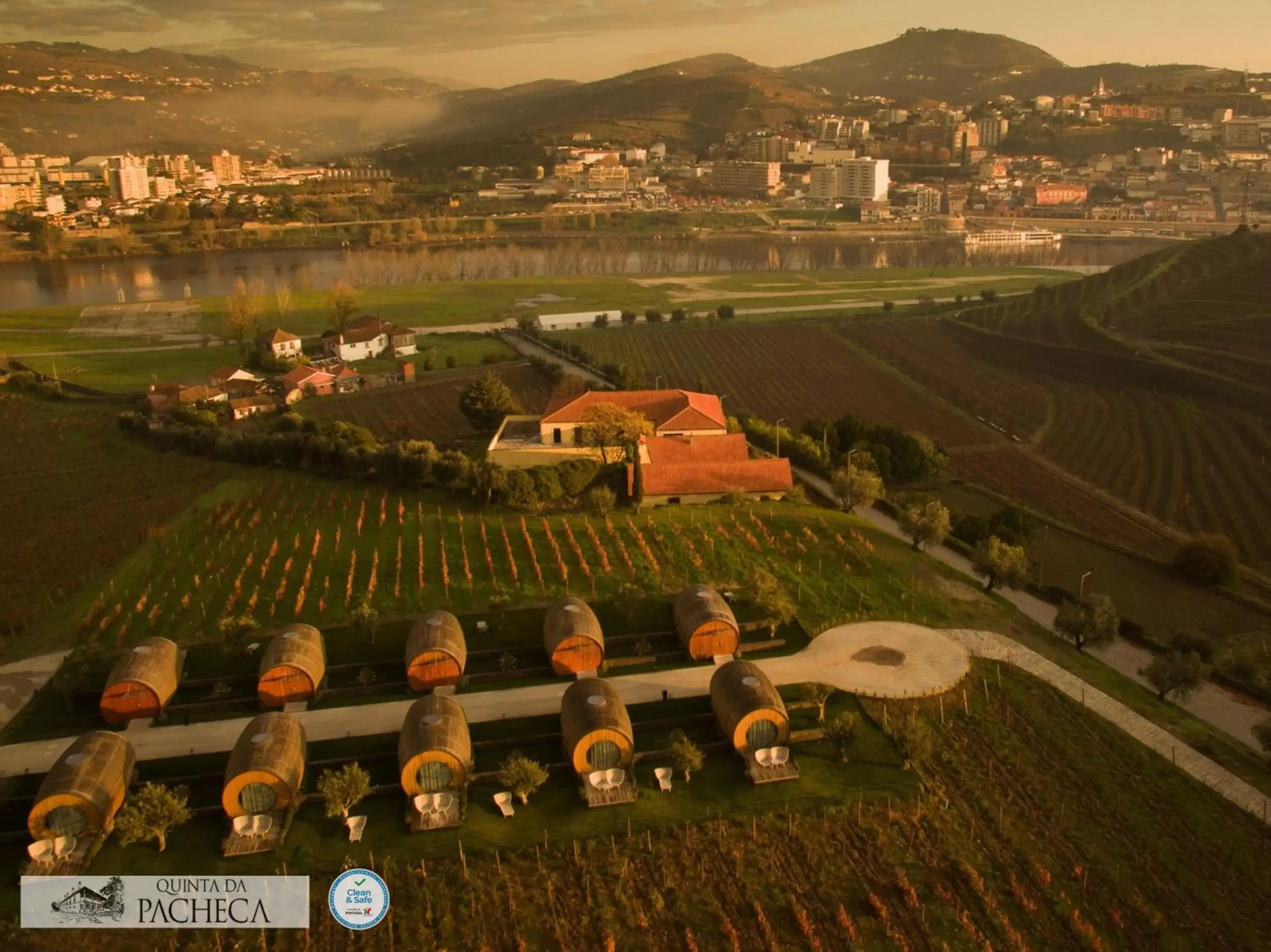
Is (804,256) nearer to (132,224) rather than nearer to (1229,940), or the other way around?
(132,224)

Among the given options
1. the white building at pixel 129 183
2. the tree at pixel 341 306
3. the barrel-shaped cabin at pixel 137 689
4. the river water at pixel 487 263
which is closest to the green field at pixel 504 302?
the tree at pixel 341 306

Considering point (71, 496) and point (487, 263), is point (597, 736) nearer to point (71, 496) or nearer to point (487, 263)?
point (71, 496)

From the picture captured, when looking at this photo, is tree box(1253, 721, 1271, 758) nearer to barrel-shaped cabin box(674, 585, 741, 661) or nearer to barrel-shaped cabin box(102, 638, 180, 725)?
barrel-shaped cabin box(674, 585, 741, 661)

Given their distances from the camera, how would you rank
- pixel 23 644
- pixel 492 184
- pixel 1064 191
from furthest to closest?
pixel 492 184, pixel 1064 191, pixel 23 644

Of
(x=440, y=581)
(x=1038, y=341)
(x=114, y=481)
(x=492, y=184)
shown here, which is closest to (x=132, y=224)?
(x=492, y=184)

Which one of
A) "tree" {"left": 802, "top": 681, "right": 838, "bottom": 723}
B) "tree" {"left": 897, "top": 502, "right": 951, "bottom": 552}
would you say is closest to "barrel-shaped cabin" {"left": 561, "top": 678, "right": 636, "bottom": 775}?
"tree" {"left": 802, "top": 681, "right": 838, "bottom": 723}

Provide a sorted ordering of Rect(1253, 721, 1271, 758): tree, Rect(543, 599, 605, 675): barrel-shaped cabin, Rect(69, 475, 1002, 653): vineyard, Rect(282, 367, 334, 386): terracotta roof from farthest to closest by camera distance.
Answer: Rect(282, 367, 334, 386): terracotta roof, Rect(69, 475, 1002, 653): vineyard, Rect(543, 599, 605, 675): barrel-shaped cabin, Rect(1253, 721, 1271, 758): tree

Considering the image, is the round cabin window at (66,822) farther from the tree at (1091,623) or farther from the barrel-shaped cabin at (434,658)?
the tree at (1091,623)
